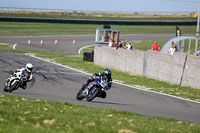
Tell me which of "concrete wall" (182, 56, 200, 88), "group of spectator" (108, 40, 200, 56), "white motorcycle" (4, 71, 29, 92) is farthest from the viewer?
"group of spectator" (108, 40, 200, 56)

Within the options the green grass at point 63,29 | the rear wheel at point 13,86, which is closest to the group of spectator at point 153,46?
the rear wheel at point 13,86

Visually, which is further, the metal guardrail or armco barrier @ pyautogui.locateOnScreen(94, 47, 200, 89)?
the metal guardrail

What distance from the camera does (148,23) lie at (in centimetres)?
7738

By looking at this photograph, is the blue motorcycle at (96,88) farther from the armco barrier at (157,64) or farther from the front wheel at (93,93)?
the armco barrier at (157,64)

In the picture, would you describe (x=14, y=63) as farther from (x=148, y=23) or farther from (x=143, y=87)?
(x=148, y=23)

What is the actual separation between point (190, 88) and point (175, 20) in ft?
199

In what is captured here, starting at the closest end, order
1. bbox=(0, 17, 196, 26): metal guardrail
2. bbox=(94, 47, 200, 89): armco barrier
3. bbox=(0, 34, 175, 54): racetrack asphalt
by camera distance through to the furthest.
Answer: bbox=(94, 47, 200, 89): armco barrier < bbox=(0, 34, 175, 54): racetrack asphalt < bbox=(0, 17, 196, 26): metal guardrail

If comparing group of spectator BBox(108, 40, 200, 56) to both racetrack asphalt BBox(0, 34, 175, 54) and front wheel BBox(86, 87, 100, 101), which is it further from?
racetrack asphalt BBox(0, 34, 175, 54)

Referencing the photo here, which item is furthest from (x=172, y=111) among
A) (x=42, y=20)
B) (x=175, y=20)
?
(x=175, y=20)

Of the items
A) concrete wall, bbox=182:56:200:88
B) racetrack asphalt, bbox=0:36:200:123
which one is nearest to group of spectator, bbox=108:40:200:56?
concrete wall, bbox=182:56:200:88

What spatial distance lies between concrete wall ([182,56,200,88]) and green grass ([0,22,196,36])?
38687 millimetres

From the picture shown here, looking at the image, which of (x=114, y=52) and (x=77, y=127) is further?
(x=114, y=52)

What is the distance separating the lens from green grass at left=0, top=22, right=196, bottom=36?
199ft

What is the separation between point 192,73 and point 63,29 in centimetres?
4657
